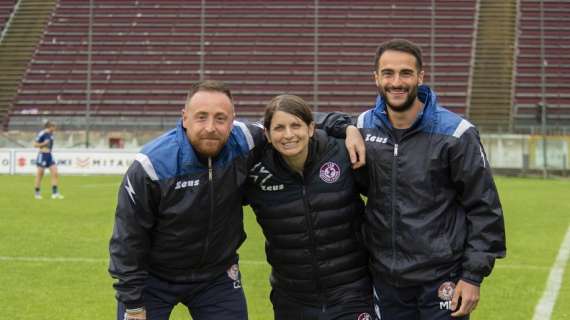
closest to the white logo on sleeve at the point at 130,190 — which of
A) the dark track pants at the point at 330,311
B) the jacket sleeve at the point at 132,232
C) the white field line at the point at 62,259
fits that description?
the jacket sleeve at the point at 132,232

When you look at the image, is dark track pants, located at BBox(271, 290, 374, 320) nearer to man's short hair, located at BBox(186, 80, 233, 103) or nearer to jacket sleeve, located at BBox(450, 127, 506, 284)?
jacket sleeve, located at BBox(450, 127, 506, 284)

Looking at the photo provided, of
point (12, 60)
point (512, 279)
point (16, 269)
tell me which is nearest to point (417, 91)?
point (512, 279)

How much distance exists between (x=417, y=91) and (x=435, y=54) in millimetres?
38928

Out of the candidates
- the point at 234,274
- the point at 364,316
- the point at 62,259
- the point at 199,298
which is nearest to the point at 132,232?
the point at 199,298

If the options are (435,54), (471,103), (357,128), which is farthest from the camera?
(435,54)

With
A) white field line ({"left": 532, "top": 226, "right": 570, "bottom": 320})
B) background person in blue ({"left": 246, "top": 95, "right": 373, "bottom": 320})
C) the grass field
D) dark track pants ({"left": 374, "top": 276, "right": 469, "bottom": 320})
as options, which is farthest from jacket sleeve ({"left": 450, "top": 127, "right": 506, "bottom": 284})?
white field line ({"left": 532, "top": 226, "right": 570, "bottom": 320})

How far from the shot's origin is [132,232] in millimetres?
3992

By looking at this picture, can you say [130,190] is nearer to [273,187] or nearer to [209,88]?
[209,88]

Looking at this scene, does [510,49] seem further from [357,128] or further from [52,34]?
[357,128]

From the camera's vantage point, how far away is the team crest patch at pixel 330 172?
4.19 meters

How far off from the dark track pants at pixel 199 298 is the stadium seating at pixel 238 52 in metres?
34.0

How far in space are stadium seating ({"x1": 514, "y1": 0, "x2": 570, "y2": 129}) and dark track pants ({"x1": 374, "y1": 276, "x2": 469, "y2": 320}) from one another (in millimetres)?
33901

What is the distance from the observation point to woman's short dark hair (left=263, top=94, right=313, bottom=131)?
407 cm

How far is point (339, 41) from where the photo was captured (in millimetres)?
42031
